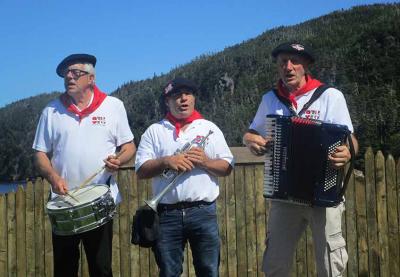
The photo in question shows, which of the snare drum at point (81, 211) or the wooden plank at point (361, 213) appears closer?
the snare drum at point (81, 211)

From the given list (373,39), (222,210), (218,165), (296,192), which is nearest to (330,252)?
(296,192)

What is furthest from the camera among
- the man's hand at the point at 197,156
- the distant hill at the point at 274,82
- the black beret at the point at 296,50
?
the distant hill at the point at 274,82

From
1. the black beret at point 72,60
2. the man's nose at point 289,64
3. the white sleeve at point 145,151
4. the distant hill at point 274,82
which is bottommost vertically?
the white sleeve at point 145,151

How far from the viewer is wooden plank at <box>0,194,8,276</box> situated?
6.41m

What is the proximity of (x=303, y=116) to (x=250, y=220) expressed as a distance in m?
2.52

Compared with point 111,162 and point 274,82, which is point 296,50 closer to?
point 111,162

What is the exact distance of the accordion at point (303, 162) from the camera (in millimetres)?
3438

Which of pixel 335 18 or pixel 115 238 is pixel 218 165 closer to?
pixel 115 238

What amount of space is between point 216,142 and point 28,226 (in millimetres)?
3464

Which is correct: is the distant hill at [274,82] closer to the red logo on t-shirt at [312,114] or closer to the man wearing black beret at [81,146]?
the red logo on t-shirt at [312,114]

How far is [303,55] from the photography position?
3871mm

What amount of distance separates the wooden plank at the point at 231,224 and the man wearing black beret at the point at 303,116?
6.51ft

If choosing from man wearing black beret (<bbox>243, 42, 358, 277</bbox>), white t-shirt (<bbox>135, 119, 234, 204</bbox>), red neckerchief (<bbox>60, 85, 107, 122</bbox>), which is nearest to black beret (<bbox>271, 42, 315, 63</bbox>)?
man wearing black beret (<bbox>243, 42, 358, 277</bbox>)

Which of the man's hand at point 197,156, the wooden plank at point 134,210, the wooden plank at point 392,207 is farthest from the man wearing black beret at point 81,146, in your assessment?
the wooden plank at point 392,207
